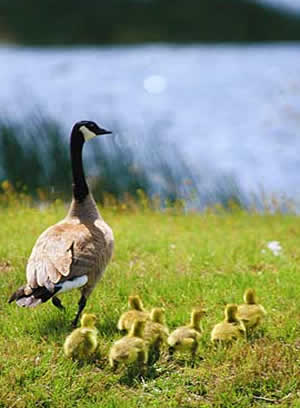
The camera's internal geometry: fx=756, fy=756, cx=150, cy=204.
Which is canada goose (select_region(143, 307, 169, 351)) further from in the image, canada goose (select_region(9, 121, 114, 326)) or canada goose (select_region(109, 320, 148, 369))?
canada goose (select_region(9, 121, 114, 326))

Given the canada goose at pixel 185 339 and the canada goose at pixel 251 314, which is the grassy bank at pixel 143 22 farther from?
the canada goose at pixel 185 339

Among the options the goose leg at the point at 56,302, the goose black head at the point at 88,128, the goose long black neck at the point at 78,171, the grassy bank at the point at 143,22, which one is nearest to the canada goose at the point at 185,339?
the goose leg at the point at 56,302

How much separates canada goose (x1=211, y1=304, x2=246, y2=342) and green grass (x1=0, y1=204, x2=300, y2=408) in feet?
0.35

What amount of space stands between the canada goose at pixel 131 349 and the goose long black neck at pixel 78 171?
1.68 m

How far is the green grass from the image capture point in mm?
5594

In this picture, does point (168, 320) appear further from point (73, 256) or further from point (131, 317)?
point (73, 256)

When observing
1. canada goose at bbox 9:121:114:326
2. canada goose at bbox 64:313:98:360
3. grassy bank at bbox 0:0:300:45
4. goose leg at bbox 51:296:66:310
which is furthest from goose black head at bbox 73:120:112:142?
grassy bank at bbox 0:0:300:45

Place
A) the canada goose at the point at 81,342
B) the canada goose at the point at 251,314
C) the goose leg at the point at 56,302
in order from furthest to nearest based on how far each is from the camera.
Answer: the goose leg at the point at 56,302, the canada goose at the point at 251,314, the canada goose at the point at 81,342

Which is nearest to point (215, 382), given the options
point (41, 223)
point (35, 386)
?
point (35, 386)

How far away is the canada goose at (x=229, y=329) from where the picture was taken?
6.10 metres

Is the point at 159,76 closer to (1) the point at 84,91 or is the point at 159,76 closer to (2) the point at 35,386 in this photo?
(1) the point at 84,91

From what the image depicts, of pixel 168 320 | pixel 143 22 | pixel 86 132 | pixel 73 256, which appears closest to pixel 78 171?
pixel 86 132

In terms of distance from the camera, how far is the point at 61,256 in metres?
6.11

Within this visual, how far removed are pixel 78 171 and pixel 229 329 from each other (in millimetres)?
2168
